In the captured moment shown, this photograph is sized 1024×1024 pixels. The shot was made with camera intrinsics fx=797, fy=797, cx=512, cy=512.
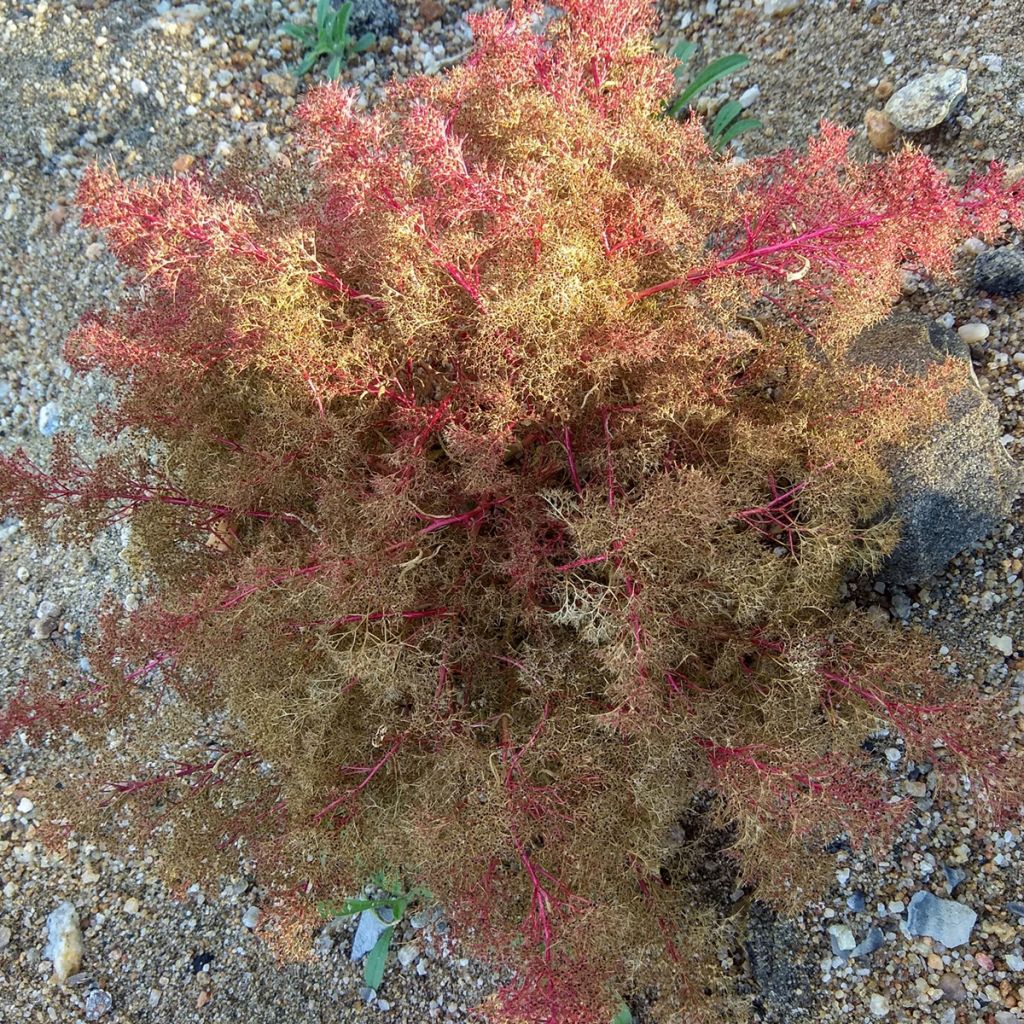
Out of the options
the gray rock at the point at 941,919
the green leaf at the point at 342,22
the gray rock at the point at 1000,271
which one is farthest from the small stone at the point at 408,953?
the green leaf at the point at 342,22

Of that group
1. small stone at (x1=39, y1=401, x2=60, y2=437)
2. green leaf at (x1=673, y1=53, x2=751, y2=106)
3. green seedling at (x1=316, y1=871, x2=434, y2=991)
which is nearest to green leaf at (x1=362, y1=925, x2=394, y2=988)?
green seedling at (x1=316, y1=871, x2=434, y2=991)

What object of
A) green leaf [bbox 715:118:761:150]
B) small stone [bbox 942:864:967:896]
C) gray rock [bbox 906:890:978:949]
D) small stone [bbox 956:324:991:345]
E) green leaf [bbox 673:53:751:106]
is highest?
green leaf [bbox 673:53:751:106]

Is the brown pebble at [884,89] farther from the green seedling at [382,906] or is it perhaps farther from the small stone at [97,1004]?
the small stone at [97,1004]

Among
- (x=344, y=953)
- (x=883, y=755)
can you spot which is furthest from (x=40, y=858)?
(x=883, y=755)

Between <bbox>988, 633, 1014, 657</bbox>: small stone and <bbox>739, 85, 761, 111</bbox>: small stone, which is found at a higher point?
<bbox>739, 85, 761, 111</bbox>: small stone

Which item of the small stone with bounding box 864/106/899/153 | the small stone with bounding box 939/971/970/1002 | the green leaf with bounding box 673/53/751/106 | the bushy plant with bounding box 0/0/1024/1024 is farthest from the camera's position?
the green leaf with bounding box 673/53/751/106

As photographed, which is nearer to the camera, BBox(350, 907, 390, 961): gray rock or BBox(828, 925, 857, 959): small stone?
BBox(828, 925, 857, 959): small stone

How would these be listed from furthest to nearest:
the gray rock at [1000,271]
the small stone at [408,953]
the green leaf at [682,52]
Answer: the green leaf at [682,52] < the small stone at [408,953] < the gray rock at [1000,271]

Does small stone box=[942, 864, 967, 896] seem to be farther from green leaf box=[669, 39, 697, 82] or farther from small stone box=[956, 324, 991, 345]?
green leaf box=[669, 39, 697, 82]

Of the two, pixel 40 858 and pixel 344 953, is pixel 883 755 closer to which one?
pixel 344 953
